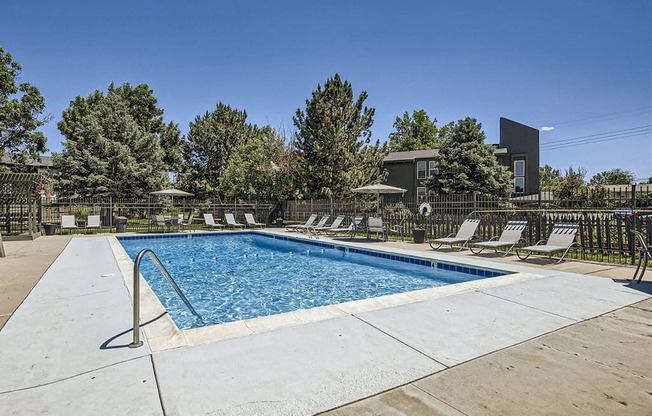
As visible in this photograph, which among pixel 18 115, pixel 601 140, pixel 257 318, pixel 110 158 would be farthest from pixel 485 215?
pixel 601 140

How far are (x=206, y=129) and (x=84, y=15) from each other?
20704mm

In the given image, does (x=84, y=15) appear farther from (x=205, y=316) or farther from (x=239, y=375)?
(x=239, y=375)

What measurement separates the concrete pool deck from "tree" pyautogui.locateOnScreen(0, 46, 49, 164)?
25.7 metres

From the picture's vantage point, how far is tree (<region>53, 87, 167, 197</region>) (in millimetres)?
21484

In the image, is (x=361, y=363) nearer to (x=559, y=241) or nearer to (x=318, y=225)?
(x=559, y=241)

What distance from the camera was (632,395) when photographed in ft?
7.55

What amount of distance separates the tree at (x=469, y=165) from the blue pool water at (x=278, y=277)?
11947 millimetres

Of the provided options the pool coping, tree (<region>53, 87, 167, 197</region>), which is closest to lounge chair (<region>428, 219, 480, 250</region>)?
the pool coping

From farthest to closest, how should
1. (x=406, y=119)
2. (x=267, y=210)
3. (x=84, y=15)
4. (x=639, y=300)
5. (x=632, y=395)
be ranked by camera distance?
(x=406, y=119) < (x=267, y=210) < (x=84, y=15) < (x=639, y=300) < (x=632, y=395)

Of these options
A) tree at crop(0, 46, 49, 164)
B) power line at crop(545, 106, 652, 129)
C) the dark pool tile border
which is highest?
power line at crop(545, 106, 652, 129)

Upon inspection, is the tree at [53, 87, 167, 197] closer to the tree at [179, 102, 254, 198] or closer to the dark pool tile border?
the tree at [179, 102, 254, 198]

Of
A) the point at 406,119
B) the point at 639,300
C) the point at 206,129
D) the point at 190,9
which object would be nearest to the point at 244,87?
the point at 190,9

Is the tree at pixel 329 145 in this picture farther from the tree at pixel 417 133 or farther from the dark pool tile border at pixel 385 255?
the tree at pixel 417 133

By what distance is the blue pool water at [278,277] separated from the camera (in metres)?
5.82
